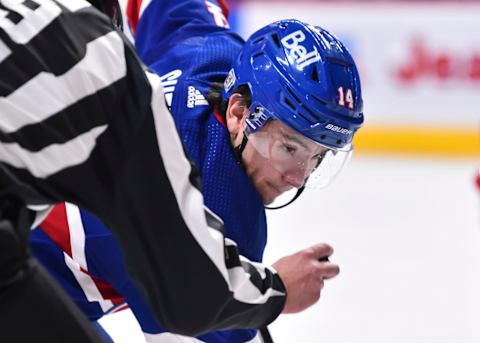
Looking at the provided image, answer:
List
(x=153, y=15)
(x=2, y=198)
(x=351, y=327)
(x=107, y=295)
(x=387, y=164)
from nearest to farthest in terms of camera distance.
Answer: (x=2, y=198) < (x=107, y=295) < (x=153, y=15) < (x=351, y=327) < (x=387, y=164)

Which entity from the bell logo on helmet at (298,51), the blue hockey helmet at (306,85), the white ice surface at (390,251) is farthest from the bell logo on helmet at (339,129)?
the white ice surface at (390,251)

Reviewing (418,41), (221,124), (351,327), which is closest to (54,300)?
(221,124)

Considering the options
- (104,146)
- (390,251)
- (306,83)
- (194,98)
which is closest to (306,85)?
(306,83)

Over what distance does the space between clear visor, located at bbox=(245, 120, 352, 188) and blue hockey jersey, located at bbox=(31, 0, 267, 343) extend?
0.18 ft

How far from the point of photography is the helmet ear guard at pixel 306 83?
1.58m

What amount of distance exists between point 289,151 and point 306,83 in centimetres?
13

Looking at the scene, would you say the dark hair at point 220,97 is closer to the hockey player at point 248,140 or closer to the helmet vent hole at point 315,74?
the hockey player at point 248,140

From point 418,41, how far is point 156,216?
3.54m

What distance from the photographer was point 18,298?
109 centimetres

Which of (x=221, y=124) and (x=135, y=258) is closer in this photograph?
(x=135, y=258)

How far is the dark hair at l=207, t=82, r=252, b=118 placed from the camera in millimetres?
1663

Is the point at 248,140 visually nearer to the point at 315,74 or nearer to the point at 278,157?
the point at 278,157

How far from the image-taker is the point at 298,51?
5.32 feet

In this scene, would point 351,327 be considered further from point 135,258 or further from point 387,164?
point 387,164
